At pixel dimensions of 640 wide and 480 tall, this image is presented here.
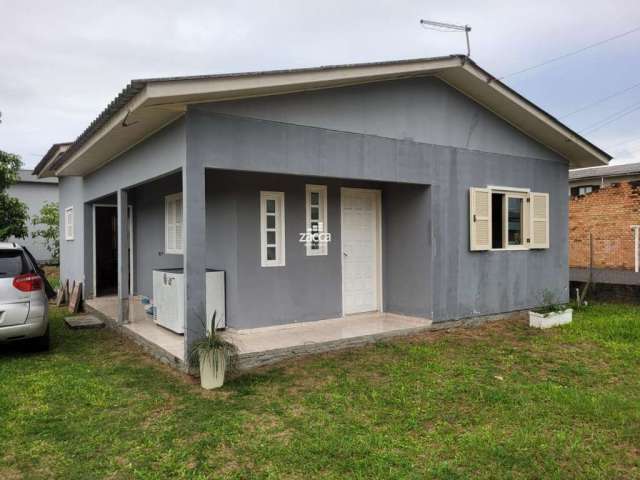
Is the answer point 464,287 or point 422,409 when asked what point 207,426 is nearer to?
point 422,409

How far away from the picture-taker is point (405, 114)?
7.19m

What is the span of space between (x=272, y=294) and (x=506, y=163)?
475cm

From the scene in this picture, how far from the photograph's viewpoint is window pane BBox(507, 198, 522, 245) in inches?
338

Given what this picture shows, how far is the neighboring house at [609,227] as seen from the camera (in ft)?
44.8

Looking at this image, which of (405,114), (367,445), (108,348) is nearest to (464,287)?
(405,114)

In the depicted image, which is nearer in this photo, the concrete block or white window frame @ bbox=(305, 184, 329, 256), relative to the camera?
white window frame @ bbox=(305, 184, 329, 256)

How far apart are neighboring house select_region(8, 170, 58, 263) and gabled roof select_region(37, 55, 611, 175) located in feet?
40.1

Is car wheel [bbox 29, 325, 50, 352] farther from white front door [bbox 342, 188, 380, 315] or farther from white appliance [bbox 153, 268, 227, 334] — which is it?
white front door [bbox 342, 188, 380, 315]

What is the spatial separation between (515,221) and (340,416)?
593cm

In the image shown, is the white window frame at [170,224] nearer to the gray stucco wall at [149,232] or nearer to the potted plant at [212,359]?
the gray stucco wall at [149,232]

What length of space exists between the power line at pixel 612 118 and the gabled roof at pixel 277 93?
35.9ft

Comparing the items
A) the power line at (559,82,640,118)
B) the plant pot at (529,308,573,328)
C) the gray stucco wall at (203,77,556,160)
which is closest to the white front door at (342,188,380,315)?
the gray stucco wall at (203,77,556,160)

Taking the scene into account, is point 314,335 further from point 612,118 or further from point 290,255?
point 612,118

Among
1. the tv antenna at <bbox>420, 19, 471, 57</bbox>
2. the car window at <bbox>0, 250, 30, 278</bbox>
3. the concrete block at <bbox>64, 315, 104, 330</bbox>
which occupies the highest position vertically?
the tv antenna at <bbox>420, 19, 471, 57</bbox>
